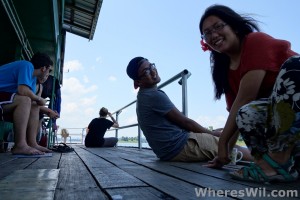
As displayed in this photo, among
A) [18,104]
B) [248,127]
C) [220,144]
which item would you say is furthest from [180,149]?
[18,104]

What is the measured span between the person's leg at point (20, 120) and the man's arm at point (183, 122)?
1101mm

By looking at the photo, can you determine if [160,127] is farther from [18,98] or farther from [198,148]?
[18,98]

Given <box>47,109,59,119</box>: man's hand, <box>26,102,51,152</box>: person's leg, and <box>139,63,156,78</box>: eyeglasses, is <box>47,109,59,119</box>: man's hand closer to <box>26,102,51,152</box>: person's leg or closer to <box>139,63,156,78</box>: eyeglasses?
<box>26,102,51,152</box>: person's leg

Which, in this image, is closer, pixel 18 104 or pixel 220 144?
pixel 220 144

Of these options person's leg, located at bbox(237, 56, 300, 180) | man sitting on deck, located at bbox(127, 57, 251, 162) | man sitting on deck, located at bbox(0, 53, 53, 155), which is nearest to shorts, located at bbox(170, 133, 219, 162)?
man sitting on deck, located at bbox(127, 57, 251, 162)

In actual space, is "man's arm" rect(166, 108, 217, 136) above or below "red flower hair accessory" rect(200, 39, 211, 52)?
below

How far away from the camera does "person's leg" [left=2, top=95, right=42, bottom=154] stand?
6.93 feet

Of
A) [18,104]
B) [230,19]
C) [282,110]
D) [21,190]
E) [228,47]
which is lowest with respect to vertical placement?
[21,190]

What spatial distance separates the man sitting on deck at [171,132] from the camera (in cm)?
178

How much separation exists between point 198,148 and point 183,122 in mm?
200

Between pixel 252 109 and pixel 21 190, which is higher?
pixel 252 109

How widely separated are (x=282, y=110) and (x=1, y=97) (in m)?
2.01

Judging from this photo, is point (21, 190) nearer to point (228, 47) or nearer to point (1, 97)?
point (228, 47)

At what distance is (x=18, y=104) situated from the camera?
2.16 metres
